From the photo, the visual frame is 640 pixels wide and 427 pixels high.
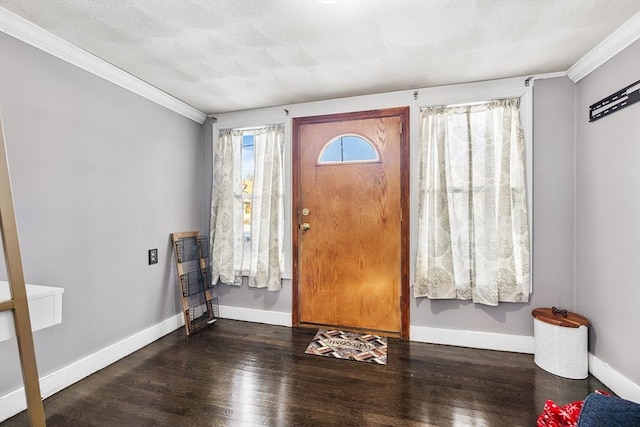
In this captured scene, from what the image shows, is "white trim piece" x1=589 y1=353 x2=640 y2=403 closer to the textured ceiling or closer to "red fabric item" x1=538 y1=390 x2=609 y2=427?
"red fabric item" x1=538 y1=390 x2=609 y2=427

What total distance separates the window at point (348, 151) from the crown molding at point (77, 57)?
1530 mm

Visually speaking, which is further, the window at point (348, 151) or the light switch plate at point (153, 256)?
the window at point (348, 151)

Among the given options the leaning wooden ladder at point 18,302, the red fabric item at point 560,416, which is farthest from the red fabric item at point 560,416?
the leaning wooden ladder at point 18,302

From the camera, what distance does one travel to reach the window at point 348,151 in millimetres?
2805

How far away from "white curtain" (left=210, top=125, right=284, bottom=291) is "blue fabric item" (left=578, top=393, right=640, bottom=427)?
7.66ft

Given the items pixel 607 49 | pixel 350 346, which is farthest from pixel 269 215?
pixel 607 49

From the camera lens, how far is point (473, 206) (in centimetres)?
248

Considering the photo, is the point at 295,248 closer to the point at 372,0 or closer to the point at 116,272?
the point at 116,272

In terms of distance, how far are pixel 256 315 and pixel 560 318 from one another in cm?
263

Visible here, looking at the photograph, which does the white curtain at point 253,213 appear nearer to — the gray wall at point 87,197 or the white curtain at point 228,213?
the white curtain at point 228,213

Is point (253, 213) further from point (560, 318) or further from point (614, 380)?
point (614, 380)

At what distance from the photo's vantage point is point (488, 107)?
2.47 m

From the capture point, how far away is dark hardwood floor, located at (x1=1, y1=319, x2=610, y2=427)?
65.5 inches

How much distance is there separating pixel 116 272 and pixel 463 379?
8.92 ft
